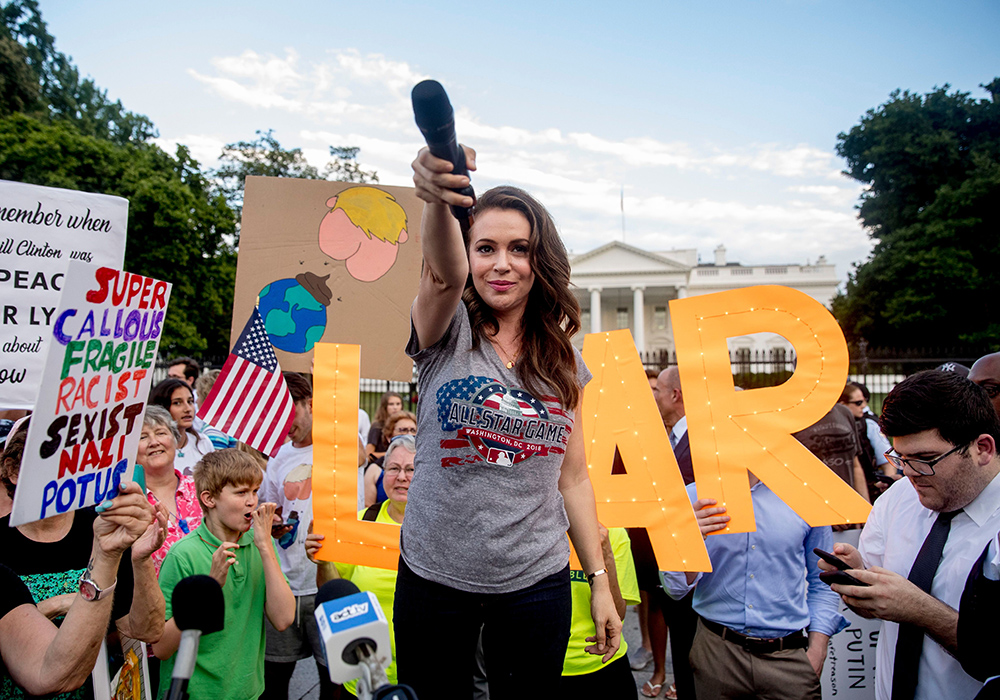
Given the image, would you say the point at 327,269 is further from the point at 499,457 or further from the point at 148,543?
the point at 499,457

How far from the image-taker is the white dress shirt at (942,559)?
7.04 ft

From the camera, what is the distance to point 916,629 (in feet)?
7.29

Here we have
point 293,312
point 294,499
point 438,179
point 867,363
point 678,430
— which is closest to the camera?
point 438,179

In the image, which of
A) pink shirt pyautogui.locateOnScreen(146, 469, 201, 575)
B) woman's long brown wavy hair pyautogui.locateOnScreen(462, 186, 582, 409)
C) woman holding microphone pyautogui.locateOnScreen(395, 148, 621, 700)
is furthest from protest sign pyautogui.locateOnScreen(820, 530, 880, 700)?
pink shirt pyautogui.locateOnScreen(146, 469, 201, 575)

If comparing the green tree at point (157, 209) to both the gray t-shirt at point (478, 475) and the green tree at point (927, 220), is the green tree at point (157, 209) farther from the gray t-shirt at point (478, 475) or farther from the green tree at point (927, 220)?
the green tree at point (927, 220)

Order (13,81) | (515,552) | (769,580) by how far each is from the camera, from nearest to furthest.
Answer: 1. (515,552)
2. (769,580)
3. (13,81)

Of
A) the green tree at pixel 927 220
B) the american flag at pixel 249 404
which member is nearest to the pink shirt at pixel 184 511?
the american flag at pixel 249 404

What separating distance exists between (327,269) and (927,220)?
133 ft

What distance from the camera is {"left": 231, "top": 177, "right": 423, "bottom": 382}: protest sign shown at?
187 inches

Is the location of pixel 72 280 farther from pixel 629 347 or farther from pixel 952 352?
pixel 952 352

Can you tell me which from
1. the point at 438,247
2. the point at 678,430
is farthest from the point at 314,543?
the point at 678,430

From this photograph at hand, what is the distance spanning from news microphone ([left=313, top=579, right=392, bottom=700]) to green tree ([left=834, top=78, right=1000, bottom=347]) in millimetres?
37544

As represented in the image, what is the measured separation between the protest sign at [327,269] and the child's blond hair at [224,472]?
133 cm

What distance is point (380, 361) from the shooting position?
480 cm
